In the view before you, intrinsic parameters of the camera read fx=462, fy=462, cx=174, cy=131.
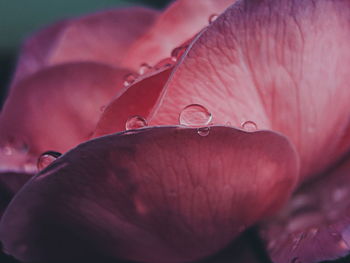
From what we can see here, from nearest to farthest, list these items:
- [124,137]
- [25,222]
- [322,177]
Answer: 1. [124,137]
2. [25,222]
3. [322,177]

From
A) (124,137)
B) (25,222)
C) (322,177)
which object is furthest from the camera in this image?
(322,177)

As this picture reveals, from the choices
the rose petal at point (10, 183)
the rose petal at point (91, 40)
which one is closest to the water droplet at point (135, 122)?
the rose petal at point (10, 183)

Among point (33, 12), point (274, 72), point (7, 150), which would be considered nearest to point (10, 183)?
point (7, 150)

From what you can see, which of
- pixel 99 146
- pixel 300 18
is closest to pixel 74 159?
pixel 99 146

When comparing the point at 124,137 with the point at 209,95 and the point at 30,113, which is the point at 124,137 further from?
the point at 30,113

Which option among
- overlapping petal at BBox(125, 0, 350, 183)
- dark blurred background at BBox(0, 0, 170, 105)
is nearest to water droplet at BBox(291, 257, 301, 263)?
overlapping petal at BBox(125, 0, 350, 183)

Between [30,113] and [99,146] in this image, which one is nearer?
[99,146]

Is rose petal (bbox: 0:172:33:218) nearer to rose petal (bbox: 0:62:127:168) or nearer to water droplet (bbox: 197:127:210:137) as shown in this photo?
rose petal (bbox: 0:62:127:168)
